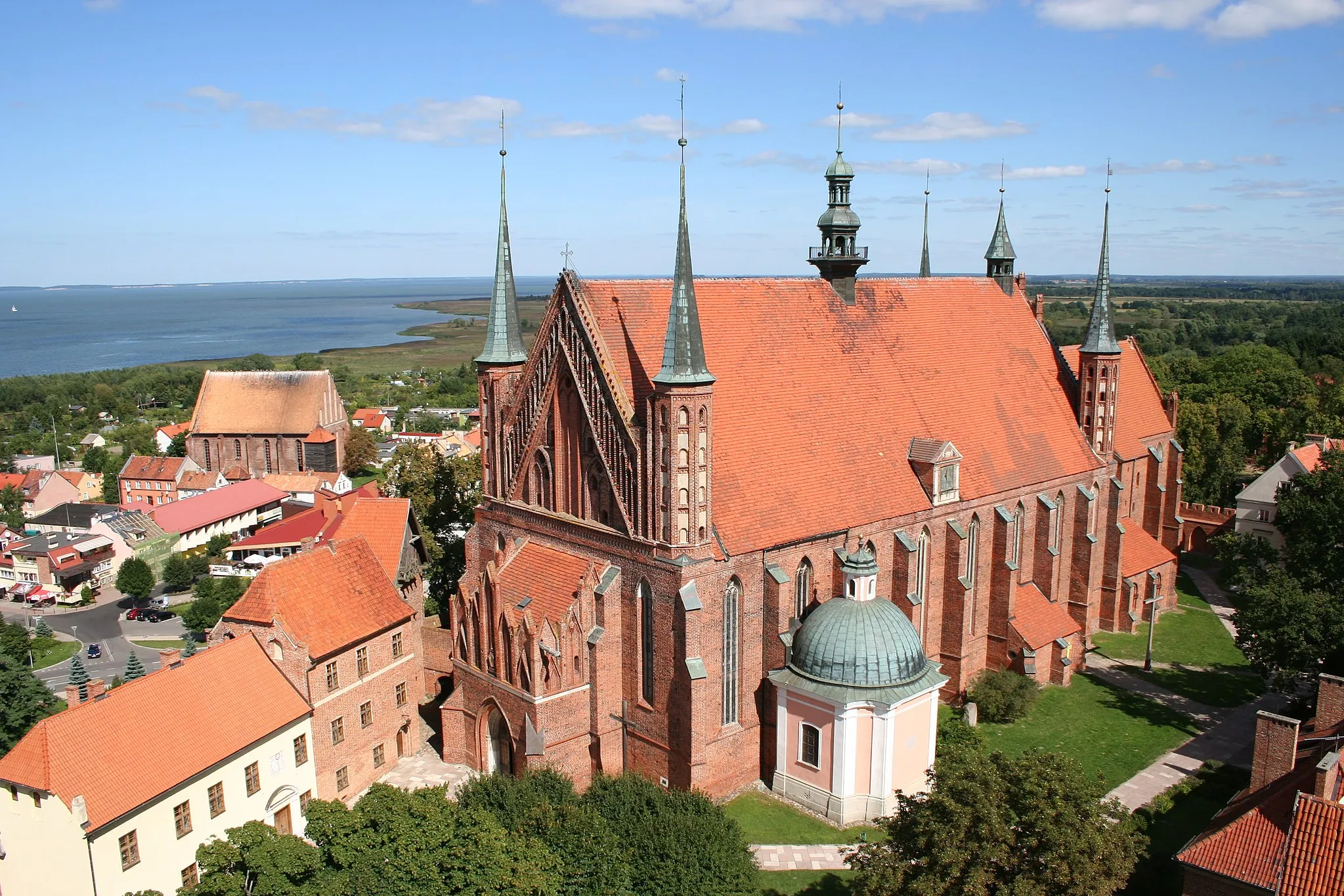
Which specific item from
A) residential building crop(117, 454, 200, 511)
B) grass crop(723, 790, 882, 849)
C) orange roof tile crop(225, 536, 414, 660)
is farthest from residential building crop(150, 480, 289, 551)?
grass crop(723, 790, 882, 849)

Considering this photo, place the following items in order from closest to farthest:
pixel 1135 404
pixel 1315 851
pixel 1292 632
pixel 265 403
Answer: pixel 1315 851 → pixel 1292 632 → pixel 1135 404 → pixel 265 403

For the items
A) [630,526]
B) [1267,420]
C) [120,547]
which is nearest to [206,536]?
[120,547]

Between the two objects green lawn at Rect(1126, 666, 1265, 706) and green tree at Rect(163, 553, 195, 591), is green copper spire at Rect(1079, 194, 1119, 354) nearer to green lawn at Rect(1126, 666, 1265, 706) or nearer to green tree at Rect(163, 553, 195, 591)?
green lawn at Rect(1126, 666, 1265, 706)

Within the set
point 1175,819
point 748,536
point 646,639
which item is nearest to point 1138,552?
point 1175,819

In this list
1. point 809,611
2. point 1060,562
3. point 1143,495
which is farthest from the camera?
point 1143,495

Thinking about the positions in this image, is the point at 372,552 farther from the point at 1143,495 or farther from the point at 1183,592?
the point at 1183,592

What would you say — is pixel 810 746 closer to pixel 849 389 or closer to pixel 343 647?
pixel 849 389

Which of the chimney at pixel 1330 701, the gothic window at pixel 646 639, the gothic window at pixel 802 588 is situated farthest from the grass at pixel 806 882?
the chimney at pixel 1330 701
